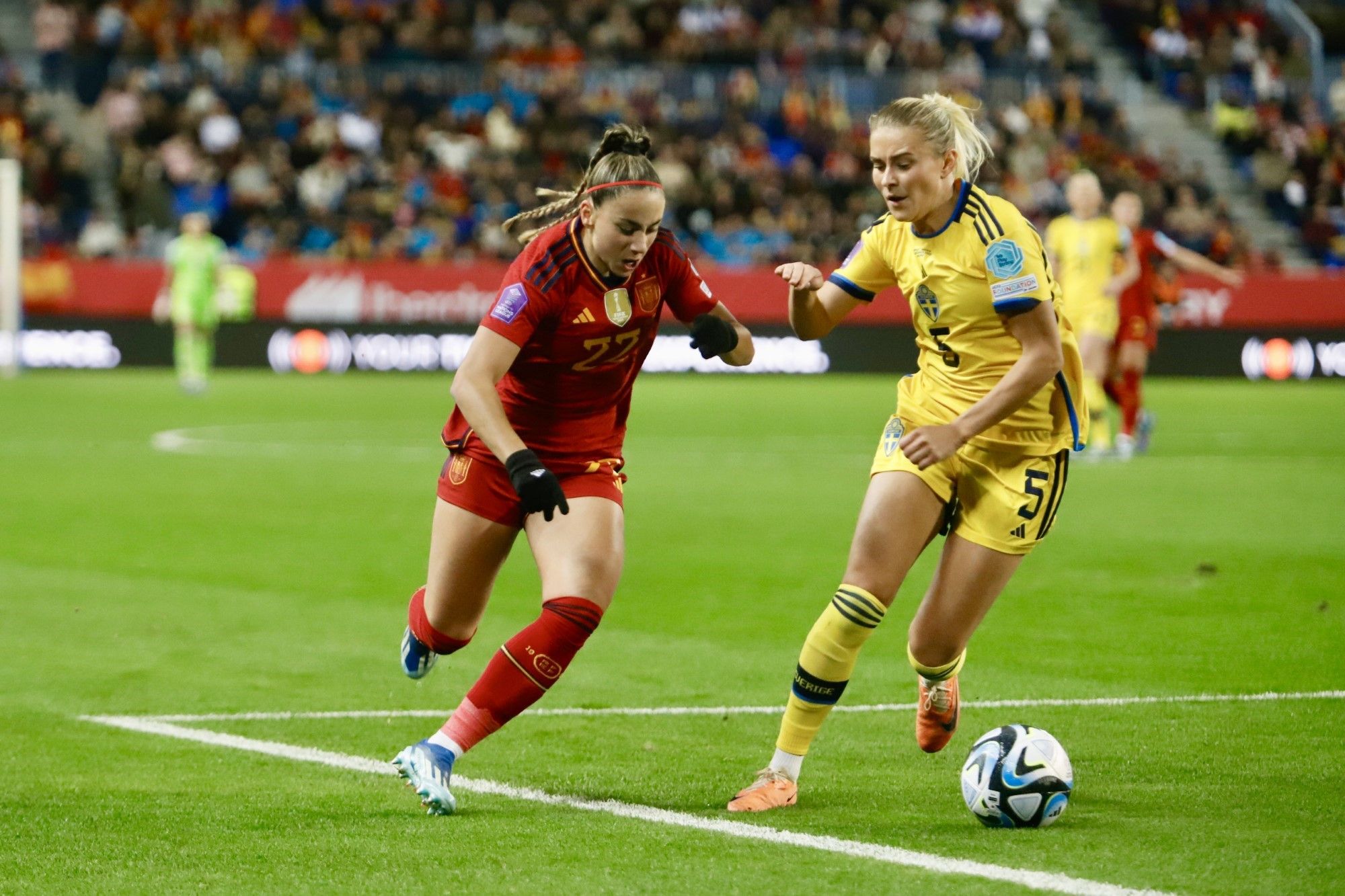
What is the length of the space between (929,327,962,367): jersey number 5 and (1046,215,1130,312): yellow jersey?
38.9 feet

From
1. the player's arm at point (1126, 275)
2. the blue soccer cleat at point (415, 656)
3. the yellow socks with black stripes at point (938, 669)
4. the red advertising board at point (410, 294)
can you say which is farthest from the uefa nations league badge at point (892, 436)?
the red advertising board at point (410, 294)

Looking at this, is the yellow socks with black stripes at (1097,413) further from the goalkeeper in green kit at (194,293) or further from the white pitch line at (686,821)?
the goalkeeper in green kit at (194,293)

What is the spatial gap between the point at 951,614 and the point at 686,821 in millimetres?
1166

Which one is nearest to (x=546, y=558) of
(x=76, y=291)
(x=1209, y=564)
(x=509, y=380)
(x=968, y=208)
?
(x=509, y=380)

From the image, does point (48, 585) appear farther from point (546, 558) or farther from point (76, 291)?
point (76, 291)

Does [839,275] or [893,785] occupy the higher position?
[839,275]

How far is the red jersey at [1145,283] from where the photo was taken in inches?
712

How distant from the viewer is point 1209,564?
11164 mm

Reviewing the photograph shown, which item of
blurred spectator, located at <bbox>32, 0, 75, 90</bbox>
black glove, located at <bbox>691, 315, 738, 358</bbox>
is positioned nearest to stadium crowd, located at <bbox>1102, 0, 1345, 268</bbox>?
blurred spectator, located at <bbox>32, 0, 75, 90</bbox>

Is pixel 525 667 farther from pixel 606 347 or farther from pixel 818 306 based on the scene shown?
pixel 818 306

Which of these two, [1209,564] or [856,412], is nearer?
[1209,564]

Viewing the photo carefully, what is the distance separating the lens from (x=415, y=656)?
6785 millimetres

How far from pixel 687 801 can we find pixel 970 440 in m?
1.45

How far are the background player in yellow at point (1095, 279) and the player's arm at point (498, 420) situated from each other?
1243cm
